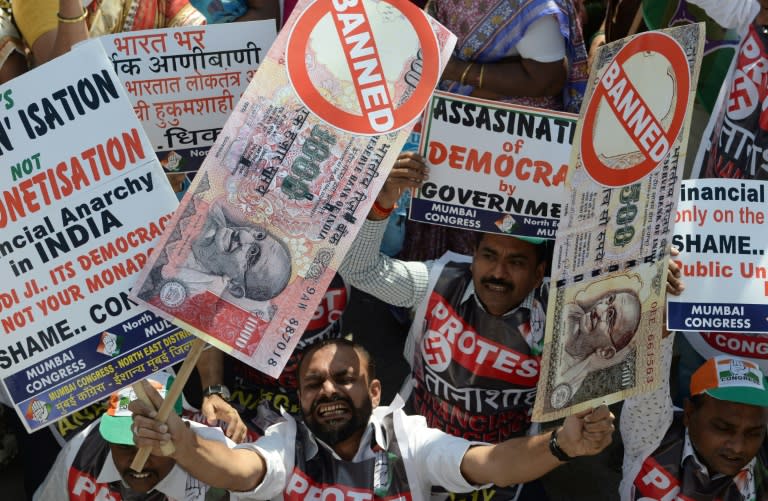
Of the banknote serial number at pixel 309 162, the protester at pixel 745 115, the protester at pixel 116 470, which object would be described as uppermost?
the protester at pixel 745 115

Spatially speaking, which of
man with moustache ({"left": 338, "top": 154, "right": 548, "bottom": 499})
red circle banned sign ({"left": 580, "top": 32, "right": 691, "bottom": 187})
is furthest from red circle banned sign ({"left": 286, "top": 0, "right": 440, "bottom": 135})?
man with moustache ({"left": 338, "top": 154, "right": 548, "bottom": 499})

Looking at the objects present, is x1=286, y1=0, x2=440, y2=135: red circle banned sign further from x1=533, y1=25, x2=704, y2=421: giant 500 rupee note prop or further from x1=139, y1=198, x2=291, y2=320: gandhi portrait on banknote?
x1=533, y1=25, x2=704, y2=421: giant 500 rupee note prop

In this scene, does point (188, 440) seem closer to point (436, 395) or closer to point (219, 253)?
point (219, 253)

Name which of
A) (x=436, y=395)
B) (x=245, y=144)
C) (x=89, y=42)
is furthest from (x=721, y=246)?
(x=89, y=42)

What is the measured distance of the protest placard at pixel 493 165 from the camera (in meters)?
3.48

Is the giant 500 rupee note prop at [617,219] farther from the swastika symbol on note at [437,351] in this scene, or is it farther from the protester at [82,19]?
the protester at [82,19]

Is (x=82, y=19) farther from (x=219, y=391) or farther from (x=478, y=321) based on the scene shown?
(x=478, y=321)

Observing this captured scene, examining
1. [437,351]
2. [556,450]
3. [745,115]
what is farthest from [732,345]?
[556,450]

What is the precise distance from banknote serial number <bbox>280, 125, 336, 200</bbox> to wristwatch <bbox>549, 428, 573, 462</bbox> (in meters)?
0.97

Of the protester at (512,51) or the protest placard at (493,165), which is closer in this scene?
the protest placard at (493,165)

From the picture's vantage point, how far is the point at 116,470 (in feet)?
11.3

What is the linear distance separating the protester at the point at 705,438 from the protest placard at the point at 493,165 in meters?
0.64

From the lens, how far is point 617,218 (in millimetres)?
2764

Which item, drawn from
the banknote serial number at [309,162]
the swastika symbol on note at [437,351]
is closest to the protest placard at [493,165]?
the swastika symbol on note at [437,351]
